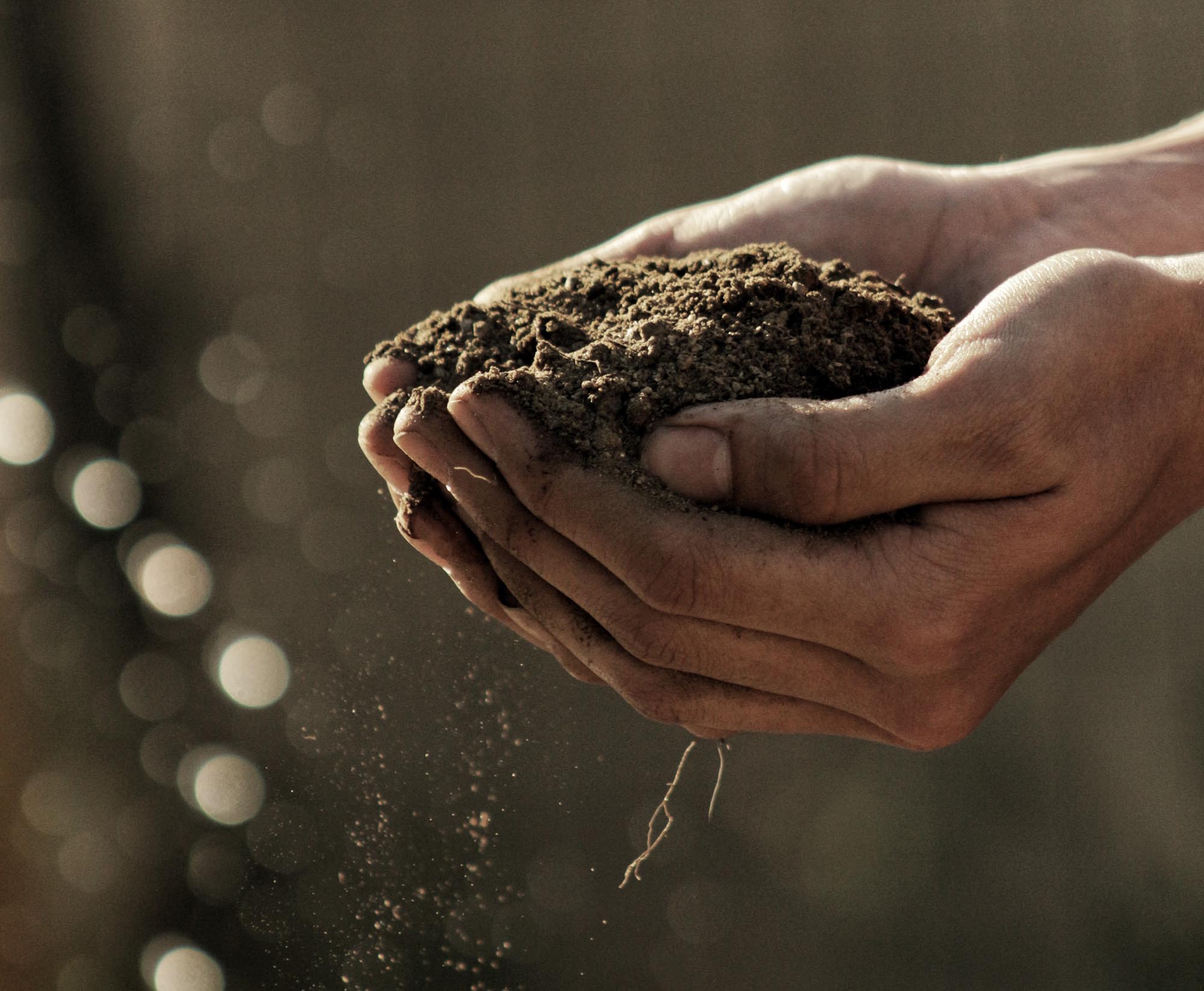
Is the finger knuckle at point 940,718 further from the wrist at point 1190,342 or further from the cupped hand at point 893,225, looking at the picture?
the cupped hand at point 893,225

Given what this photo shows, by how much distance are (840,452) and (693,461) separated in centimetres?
18

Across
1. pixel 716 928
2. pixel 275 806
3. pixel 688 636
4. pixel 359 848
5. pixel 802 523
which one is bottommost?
pixel 716 928

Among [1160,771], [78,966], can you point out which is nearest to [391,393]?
[1160,771]

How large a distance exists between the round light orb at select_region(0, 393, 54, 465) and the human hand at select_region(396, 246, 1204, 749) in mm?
2686

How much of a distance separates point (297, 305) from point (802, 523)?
2620mm

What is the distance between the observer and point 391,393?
142 centimetres

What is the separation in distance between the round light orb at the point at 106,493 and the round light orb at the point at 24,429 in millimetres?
163

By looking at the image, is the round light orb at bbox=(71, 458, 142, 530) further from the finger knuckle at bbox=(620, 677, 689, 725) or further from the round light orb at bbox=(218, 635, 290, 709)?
the finger knuckle at bbox=(620, 677, 689, 725)

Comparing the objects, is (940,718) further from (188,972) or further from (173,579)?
(188,972)

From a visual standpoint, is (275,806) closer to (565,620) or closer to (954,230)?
(565,620)

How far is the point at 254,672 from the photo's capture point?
3328mm

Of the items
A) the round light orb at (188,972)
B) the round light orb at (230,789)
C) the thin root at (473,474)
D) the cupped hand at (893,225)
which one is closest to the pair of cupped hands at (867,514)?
the thin root at (473,474)

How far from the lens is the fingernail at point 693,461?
1.17 metres

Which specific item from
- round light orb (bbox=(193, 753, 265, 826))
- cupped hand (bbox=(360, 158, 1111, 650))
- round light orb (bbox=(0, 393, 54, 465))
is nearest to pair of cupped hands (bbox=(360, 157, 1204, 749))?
cupped hand (bbox=(360, 158, 1111, 650))
